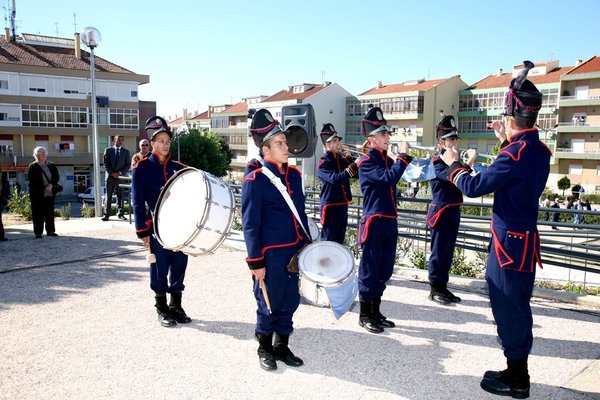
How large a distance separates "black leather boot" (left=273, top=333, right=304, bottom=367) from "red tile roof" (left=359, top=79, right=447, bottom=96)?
52.7 m

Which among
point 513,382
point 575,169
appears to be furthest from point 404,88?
point 513,382

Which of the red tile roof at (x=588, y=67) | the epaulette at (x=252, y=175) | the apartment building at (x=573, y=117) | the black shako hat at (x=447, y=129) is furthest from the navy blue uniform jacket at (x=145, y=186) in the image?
the red tile roof at (x=588, y=67)

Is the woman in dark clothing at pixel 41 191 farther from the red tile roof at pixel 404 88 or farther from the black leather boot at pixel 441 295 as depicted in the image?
the red tile roof at pixel 404 88

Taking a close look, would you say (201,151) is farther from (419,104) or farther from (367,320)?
(367,320)

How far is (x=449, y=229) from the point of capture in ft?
19.2

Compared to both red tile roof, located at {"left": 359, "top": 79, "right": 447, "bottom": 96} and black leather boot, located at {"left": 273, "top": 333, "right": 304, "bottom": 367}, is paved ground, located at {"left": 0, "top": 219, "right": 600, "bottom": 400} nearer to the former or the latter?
black leather boot, located at {"left": 273, "top": 333, "right": 304, "bottom": 367}

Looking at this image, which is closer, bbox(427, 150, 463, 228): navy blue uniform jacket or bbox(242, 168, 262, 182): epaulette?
bbox(242, 168, 262, 182): epaulette

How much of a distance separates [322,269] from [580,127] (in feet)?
164

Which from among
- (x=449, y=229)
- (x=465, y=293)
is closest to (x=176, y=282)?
(x=449, y=229)

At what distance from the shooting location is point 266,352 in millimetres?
4238

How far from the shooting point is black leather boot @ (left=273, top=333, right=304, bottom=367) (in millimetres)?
4250

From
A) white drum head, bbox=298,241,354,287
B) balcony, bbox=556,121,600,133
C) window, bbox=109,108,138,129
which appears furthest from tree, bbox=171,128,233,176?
white drum head, bbox=298,241,354,287

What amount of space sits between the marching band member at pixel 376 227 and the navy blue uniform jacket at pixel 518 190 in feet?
4.91

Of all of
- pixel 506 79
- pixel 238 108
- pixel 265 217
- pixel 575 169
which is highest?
pixel 506 79
